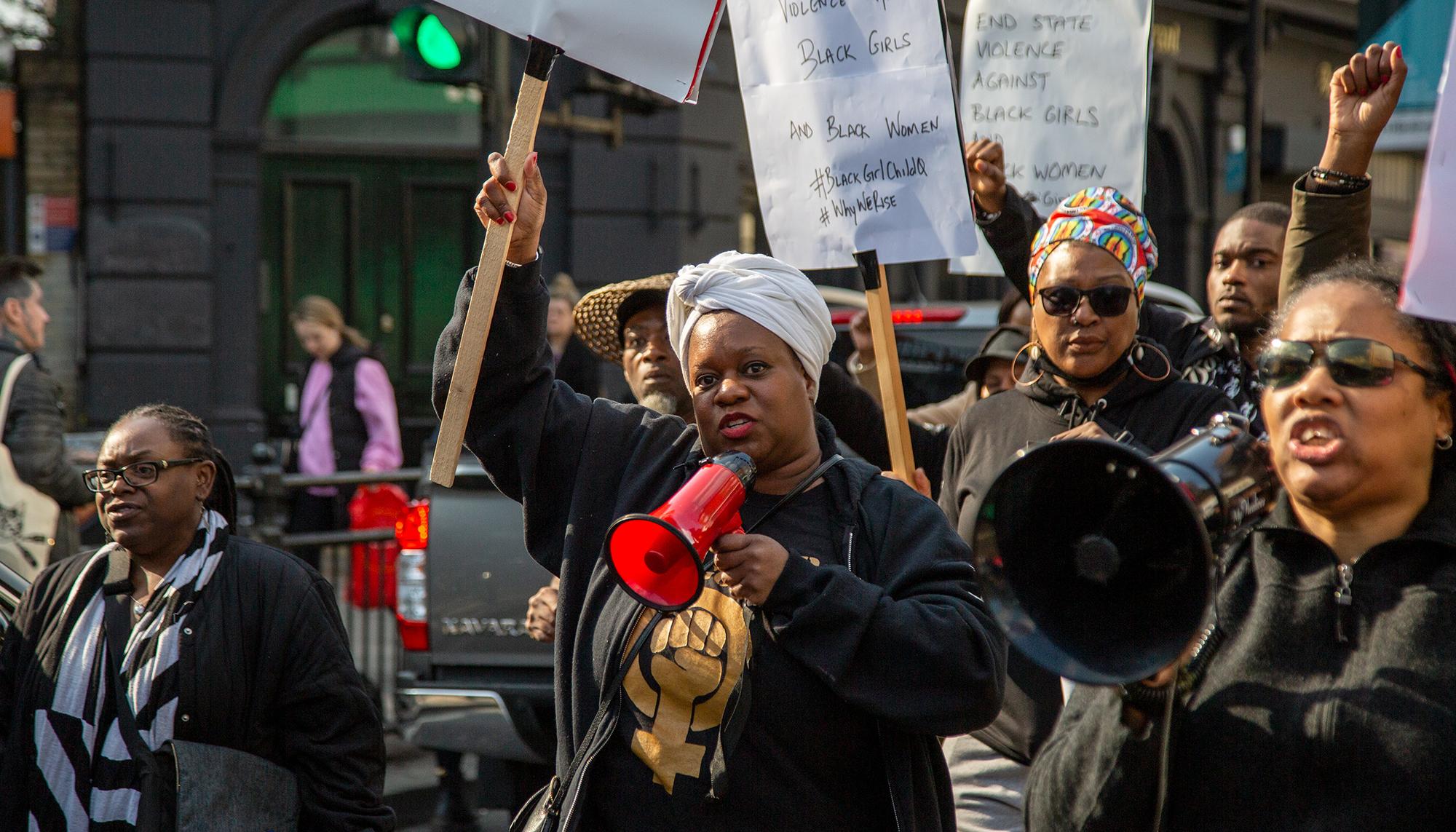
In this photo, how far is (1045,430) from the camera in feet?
11.9

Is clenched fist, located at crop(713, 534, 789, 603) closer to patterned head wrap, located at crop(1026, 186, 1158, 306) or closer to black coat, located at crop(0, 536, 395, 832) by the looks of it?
patterned head wrap, located at crop(1026, 186, 1158, 306)

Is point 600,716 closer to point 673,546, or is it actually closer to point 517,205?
point 673,546

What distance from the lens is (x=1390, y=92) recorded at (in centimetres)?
291

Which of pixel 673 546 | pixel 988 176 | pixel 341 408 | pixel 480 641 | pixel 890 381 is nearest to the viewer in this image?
pixel 673 546

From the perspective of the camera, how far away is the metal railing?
23.6 feet

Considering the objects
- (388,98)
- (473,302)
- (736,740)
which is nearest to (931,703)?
(736,740)

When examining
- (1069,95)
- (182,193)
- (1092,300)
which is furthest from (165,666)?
(182,193)

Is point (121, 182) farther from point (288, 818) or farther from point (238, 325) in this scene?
point (288, 818)

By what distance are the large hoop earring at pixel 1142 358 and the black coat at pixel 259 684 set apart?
197cm

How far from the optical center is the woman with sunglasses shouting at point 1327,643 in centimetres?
210

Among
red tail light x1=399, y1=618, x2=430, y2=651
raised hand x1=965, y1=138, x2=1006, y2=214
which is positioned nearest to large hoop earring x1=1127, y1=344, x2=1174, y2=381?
raised hand x1=965, y1=138, x2=1006, y2=214

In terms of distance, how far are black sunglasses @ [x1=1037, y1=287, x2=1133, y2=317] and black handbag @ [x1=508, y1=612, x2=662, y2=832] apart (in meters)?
1.41

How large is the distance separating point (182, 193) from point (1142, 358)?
10626mm

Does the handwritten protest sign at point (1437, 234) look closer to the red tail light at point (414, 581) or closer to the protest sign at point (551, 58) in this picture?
the protest sign at point (551, 58)
